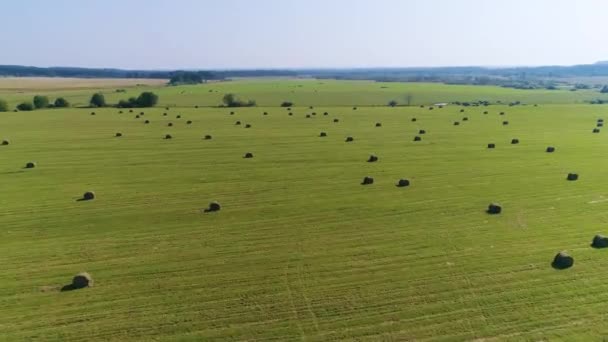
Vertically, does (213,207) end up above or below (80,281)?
below

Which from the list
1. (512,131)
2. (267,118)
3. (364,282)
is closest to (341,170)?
(364,282)

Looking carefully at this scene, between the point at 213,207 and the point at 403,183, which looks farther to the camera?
the point at 403,183

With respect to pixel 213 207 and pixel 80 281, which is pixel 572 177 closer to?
pixel 213 207

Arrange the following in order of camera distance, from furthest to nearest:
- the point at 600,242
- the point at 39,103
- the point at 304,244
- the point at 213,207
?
the point at 39,103, the point at 213,207, the point at 304,244, the point at 600,242

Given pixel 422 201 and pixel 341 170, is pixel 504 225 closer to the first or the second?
pixel 422 201

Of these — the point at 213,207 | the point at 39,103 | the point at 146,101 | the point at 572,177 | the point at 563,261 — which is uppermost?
the point at 563,261

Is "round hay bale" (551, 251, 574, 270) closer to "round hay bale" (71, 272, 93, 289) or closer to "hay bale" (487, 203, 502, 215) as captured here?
"hay bale" (487, 203, 502, 215)

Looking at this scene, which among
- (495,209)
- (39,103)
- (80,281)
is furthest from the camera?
(39,103)

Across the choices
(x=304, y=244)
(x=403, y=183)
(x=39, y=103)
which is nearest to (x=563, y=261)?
(x=304, y=244)
